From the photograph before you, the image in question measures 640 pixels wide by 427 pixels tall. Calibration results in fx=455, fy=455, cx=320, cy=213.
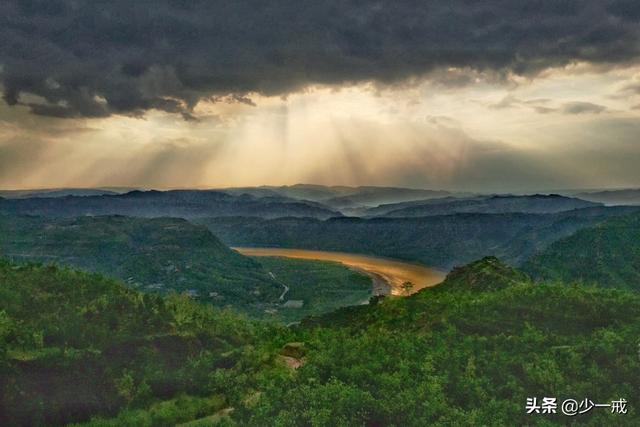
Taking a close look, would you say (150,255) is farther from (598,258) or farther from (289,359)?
(598,258)

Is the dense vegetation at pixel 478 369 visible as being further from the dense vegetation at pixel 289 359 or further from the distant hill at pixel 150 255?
the distant hill at pixel 150 255

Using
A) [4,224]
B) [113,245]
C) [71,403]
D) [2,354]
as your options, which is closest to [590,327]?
[71,403]

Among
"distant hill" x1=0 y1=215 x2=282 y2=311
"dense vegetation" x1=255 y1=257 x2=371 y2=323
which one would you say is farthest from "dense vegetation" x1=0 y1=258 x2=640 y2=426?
"distant hill" x1=0 y1=215 x2=282 y2=311

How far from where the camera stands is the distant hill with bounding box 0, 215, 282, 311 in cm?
13175

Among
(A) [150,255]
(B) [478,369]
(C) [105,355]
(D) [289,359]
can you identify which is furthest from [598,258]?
(A) [150,255]

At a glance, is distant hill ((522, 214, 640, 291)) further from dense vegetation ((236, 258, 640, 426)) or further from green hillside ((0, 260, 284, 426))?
green hillside ((0, 260, 284, 426))

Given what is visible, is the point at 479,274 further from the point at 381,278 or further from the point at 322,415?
the point at 381,278

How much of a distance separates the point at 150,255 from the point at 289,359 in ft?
400

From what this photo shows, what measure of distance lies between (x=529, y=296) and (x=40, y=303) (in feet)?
141

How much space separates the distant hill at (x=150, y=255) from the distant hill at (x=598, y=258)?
247 ft

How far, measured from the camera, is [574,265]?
378ft

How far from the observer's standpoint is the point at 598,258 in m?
113

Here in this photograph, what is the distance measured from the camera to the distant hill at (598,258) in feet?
349

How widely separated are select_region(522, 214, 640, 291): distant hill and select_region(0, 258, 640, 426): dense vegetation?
73.7m
